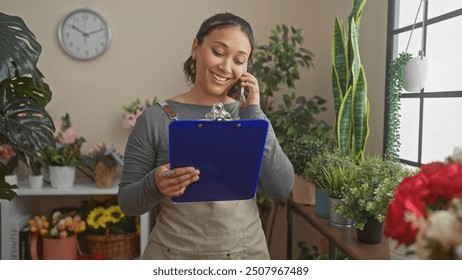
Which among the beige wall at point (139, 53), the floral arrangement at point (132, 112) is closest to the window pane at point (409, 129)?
the beige wall at point (139, 53)

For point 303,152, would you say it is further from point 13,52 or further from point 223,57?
point 13,52

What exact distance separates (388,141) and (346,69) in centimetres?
26

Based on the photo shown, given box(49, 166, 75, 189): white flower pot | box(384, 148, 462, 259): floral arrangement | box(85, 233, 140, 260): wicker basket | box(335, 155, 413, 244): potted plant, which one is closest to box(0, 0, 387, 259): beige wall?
box(49, 166, 75, 189): white flower pot

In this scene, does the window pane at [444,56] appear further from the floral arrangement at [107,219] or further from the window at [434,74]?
the floral arrangement at [107,219]

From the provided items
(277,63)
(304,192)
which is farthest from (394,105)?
(277,63)

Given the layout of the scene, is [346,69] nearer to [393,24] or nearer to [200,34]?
[393,24]

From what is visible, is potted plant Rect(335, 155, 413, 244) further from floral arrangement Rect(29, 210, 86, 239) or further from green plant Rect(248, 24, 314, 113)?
floral arrangement Rect(29, 210, 86, 239)

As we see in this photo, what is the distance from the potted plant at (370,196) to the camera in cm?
85

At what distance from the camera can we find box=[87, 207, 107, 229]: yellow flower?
1.79 metres

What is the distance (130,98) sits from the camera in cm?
195

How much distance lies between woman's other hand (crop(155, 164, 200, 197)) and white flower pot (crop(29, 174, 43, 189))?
4.30ft

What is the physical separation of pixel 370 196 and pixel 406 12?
430mm

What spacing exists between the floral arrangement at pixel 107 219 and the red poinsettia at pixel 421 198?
5.11 feet
